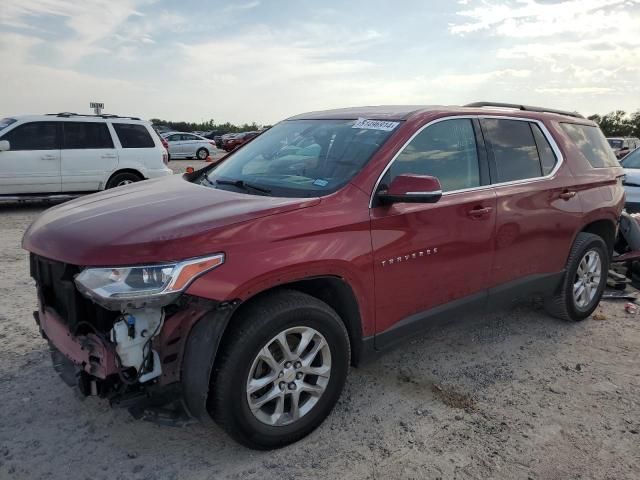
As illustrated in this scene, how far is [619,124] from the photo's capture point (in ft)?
178

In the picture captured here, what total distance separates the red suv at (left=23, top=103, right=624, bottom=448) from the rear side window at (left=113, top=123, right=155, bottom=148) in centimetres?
715

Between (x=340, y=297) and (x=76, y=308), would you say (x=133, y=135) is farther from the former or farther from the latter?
(x=340, y=297)

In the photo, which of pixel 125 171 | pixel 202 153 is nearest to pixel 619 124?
pixel 202 153

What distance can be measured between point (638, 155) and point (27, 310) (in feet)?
32.4

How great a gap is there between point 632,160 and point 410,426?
333 inches

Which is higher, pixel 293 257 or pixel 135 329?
pixel 293 257

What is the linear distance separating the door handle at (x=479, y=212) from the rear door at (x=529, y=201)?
0.12 m

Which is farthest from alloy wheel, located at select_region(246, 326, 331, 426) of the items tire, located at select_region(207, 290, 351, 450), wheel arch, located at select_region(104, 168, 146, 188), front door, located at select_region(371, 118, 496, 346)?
wheel arch, located at select_region(104, 168, 146, 188)

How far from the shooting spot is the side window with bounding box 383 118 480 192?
3.26m

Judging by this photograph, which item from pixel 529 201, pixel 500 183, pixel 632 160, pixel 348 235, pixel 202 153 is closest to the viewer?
pixel 348 235

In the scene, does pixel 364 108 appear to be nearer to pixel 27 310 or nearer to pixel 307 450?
pixel 307 450

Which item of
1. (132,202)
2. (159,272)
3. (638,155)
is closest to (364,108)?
(132,202)

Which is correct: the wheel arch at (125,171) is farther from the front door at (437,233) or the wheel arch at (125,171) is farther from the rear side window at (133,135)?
the front door at (437,233)

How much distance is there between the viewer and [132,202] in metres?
3.05
